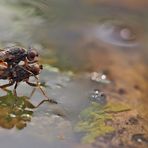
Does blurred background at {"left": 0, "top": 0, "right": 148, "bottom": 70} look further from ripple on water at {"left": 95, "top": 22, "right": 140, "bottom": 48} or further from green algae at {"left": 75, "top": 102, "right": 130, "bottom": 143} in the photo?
green algae at {"left": 75, "top": 102, "right": 130, "bottom": 143}

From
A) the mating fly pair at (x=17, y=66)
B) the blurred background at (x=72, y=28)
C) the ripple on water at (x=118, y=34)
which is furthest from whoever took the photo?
the ripple on water at (x=118, y=34)

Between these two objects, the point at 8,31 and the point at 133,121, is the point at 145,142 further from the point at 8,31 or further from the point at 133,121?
the point at 8,31

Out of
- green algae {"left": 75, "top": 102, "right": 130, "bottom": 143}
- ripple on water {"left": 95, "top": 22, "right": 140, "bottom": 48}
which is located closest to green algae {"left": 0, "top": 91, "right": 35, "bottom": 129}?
green algae {"left": 75, "top": 102, "right": 130, "bottom": 143}

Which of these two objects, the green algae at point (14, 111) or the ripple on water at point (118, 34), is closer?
the green algae at point (14, 111)

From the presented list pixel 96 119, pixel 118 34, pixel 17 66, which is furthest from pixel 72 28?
Result: pixel 96 119

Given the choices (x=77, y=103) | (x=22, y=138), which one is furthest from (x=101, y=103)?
(x=22, y=138)

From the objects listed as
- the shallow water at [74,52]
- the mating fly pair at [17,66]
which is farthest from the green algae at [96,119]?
the mating fly pair at [17,66]

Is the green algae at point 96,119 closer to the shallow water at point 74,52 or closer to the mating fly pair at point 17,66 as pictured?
the shallow water at point 74,52
